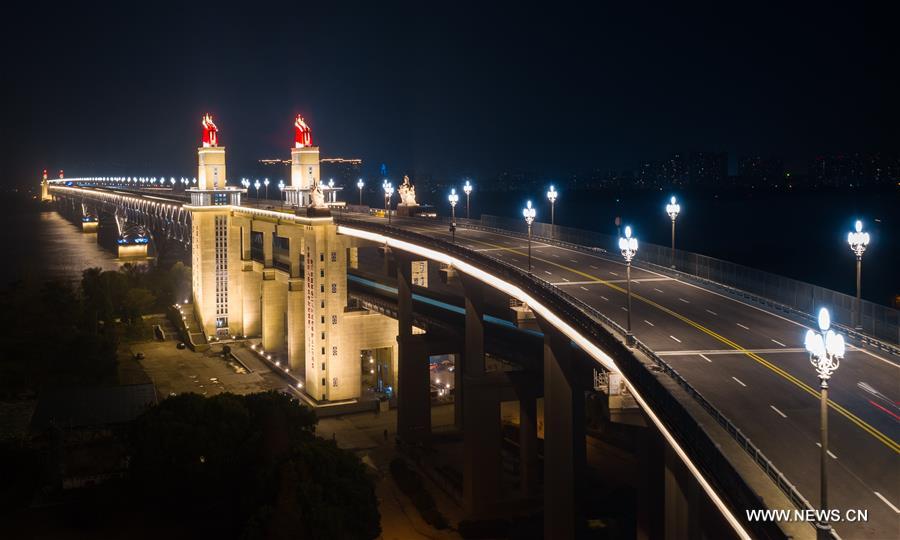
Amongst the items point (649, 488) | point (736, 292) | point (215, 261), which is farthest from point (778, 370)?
point (215, 261)

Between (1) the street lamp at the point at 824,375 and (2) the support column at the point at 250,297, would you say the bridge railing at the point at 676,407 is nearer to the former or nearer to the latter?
(1) the street lamp at the point at 824,375

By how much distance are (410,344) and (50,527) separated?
24.8 meters

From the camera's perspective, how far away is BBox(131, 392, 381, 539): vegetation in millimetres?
37062

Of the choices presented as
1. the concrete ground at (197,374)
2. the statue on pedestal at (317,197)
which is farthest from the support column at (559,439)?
the concrete ground at (197,374)

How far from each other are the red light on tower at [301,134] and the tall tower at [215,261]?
1190 cm

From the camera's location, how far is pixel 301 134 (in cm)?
8862

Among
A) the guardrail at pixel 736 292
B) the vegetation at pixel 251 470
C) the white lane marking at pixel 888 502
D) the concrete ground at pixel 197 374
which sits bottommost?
the concrete ground at pixel 197 374

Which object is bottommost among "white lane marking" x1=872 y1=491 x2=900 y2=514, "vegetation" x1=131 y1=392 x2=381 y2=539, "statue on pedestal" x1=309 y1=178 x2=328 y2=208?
"vegetation" x1=131 y1=392 x2=381 y2=539

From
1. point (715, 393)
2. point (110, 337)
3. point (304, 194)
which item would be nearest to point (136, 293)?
point (110, 337)

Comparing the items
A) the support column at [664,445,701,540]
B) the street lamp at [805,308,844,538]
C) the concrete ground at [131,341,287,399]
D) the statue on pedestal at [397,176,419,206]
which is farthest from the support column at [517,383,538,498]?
the statue on pedestal at [397,176,419,206]

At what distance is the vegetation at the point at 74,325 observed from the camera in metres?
69.9

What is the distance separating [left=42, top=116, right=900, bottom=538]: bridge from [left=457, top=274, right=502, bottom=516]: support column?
0.32 feet

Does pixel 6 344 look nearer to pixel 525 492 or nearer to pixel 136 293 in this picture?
pixel 136 293

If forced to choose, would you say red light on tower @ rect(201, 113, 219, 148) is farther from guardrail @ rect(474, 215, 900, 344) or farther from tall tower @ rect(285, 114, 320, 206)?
guardrail @ rect(474, 215, 900, 344)
